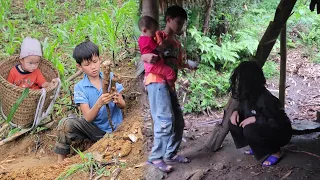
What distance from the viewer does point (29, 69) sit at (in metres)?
2.52

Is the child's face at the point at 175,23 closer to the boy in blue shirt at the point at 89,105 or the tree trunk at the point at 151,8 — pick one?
the tree trunk at the point at 151,8

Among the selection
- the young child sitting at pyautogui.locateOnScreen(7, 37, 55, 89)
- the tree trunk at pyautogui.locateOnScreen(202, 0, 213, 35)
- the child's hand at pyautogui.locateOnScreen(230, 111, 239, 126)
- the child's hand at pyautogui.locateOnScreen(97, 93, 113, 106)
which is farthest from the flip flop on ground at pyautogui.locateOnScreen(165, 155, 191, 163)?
the tree trunk at pyautogui.locateOnScreen(202, 0, 213, 35)

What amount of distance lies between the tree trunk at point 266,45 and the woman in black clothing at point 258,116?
0.23 feet

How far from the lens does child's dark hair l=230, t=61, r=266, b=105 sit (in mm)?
1462

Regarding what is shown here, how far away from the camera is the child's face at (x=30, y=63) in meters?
2.49

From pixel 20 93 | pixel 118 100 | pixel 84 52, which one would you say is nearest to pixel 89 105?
pixel 118 100

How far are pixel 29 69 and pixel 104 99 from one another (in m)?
0.79

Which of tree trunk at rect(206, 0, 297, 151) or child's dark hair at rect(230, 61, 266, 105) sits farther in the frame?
tree trunk at rect(206, 0, 297, 151)

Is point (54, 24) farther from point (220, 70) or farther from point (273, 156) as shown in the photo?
point (273, 156)

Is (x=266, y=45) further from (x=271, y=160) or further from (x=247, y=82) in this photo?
(x=271, y=160)

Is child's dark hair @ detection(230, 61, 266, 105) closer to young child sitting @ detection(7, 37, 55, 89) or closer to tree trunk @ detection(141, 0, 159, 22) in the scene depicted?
tree trunk @ detection(141, 0, 159, 22)

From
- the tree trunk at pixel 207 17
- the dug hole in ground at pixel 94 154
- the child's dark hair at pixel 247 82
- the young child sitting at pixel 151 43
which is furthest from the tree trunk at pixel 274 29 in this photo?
the tree trunk at pixel 207 17

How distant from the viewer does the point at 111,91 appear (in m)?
2.03

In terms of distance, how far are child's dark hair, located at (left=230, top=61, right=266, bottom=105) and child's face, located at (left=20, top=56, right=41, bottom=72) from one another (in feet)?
4.81
